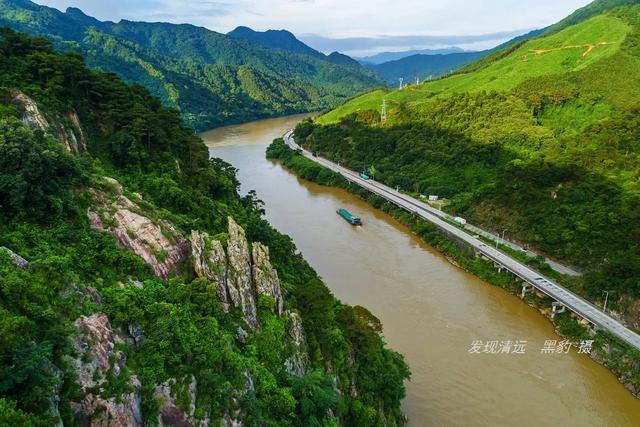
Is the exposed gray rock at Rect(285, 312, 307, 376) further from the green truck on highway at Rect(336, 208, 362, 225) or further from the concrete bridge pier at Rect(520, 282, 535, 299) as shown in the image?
the green truck on highway at Rect(336, 208, 362, 225)

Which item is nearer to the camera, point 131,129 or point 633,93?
point 131,129

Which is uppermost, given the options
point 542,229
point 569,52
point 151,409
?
point 569,52

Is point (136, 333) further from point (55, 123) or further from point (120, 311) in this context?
point (55, 123)

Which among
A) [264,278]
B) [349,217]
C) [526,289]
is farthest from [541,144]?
[264,278]

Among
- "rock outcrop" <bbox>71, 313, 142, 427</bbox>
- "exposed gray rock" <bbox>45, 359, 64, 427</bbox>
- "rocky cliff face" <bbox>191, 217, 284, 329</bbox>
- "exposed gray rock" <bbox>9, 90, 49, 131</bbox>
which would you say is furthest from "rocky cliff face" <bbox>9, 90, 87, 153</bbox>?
"exposed gray rock" <bbox>45, 359, 64, 427</bbox>

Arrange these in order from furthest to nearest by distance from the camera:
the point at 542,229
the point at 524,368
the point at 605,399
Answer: the point at 542,229 < the point at 524,368 < the point at 605,399

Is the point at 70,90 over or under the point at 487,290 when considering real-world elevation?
over

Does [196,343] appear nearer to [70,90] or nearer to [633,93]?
[70,90]

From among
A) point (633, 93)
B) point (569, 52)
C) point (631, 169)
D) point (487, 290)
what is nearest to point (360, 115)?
point (569, 52)
